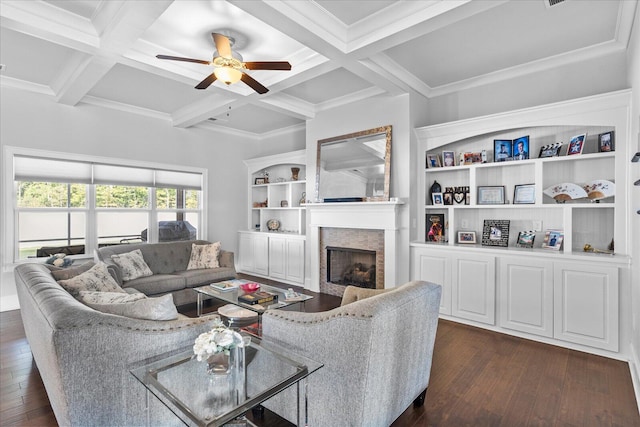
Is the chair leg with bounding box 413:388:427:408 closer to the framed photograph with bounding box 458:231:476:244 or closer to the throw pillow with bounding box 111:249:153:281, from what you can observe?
the framed photograph with bounding box 458:231:476:244

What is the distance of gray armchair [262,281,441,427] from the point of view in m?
1.60

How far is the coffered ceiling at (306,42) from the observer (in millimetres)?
2697

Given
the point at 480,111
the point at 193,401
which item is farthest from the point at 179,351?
the point at 480,111

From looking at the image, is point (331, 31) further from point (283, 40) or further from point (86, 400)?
point (86, 400)

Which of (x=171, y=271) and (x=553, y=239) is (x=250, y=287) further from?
(x=553, y=239)

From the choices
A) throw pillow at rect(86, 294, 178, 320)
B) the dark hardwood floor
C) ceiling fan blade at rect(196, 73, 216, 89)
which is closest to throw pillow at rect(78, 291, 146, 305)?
throw pillow at rect(86, 294, 178, 320)

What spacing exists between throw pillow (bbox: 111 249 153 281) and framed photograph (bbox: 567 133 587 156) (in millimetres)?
5159

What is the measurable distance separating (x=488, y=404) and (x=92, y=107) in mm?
6042

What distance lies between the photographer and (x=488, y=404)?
2271 millimetres

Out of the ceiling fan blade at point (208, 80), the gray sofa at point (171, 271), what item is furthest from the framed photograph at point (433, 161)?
the gray sofa at point (171, 271)

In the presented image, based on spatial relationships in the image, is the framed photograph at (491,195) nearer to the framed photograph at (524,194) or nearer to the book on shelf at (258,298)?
the framed photograph at (524,194)

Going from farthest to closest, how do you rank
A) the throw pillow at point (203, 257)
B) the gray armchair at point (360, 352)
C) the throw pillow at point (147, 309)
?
the throw pillow at point (203, 257), the throw pillow at point (147, 309), the gray armchair at point (360, 352)

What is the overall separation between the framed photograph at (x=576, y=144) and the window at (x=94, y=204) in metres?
5.66

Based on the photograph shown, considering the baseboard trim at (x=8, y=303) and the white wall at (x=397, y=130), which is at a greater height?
the white wall at (x=397, y=130)
